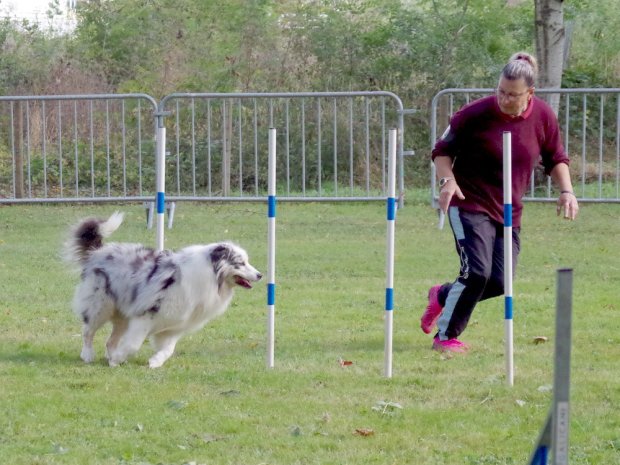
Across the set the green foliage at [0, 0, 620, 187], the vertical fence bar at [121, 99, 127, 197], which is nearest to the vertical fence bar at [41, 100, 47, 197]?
the vertical fence bar at [121, 99, 127, 197]

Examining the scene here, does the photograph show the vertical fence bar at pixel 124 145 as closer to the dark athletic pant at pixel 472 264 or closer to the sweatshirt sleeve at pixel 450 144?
the dark athletic pant at pixel 472 264

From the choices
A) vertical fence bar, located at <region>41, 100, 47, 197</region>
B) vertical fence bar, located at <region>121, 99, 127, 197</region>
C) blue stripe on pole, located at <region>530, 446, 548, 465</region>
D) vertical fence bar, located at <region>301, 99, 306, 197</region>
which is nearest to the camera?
blue stripe on pole, located at <region>530, 446, 548, 465</region>

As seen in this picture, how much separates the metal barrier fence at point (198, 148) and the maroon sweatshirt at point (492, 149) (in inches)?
284

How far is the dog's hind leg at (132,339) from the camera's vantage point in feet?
23.0

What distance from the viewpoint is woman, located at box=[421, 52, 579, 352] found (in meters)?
6.91

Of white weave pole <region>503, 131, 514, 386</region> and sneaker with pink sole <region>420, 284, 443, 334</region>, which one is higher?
white weave pole <region>503, 131, 514, 386</region>

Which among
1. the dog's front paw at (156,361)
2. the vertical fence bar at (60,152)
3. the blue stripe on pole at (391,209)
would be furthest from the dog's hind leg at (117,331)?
the vertical fence bar at (60,152)

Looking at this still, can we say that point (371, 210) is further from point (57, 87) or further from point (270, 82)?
point (57, 87)

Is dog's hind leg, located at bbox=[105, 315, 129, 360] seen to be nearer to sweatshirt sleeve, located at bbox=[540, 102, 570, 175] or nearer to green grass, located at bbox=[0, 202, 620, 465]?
green grass, located at bbox=[0, 202, 620, 465]

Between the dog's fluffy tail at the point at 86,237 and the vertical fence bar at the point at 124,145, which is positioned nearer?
the dog's fluffy tail at the point at 86,237

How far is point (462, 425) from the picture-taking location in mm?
5547

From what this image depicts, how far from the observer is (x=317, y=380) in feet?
21.5

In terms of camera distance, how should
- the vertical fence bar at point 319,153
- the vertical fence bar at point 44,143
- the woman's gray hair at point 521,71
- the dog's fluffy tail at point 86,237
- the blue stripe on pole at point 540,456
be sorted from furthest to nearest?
the vertical fence bar at point 319,153, the vertical fence bar at point 44,143, the dog's fluffy tail at point 86,237, the woman's gray hair at point 521,71, the blue stripe on pole at point 540,456

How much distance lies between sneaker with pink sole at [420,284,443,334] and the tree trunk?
31.8ft
